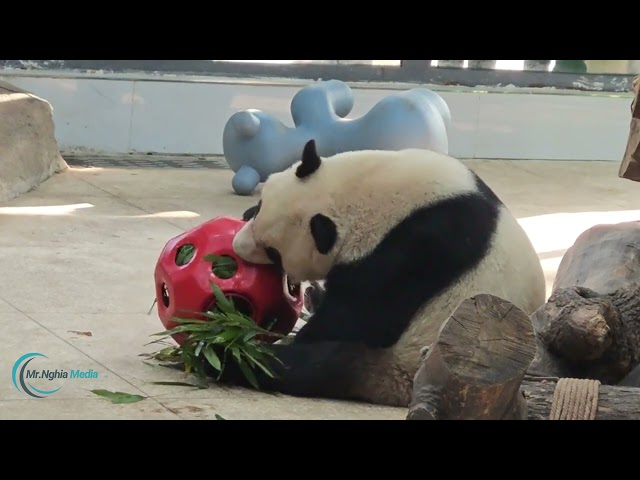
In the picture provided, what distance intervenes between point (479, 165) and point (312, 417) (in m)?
6.75

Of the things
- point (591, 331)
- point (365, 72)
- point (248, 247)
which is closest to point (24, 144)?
point (365, 72)

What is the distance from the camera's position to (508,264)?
12.9 ft

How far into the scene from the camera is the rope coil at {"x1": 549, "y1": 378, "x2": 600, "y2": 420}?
10.4ft

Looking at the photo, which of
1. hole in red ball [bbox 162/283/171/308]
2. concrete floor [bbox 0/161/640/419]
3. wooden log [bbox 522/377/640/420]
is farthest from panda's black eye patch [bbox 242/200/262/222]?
wooden log [bbox 522/377/640/420]

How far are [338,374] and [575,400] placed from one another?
38.3 inches

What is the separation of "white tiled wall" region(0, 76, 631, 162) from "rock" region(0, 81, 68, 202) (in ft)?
3.07

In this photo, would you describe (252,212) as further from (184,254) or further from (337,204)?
(337,204)

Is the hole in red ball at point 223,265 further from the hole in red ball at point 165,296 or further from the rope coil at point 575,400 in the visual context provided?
the rope coil at point 575,400

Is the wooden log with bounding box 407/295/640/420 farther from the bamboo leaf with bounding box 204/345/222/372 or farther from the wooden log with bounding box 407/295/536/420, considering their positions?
the bamboo leaf with bounding box 204/345/222/372

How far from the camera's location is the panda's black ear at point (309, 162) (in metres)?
4.03

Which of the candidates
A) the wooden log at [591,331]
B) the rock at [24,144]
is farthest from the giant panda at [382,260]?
the rock at [24,144]

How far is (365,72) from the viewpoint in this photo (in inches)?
410

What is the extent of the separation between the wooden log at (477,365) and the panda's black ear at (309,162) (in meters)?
1.23
